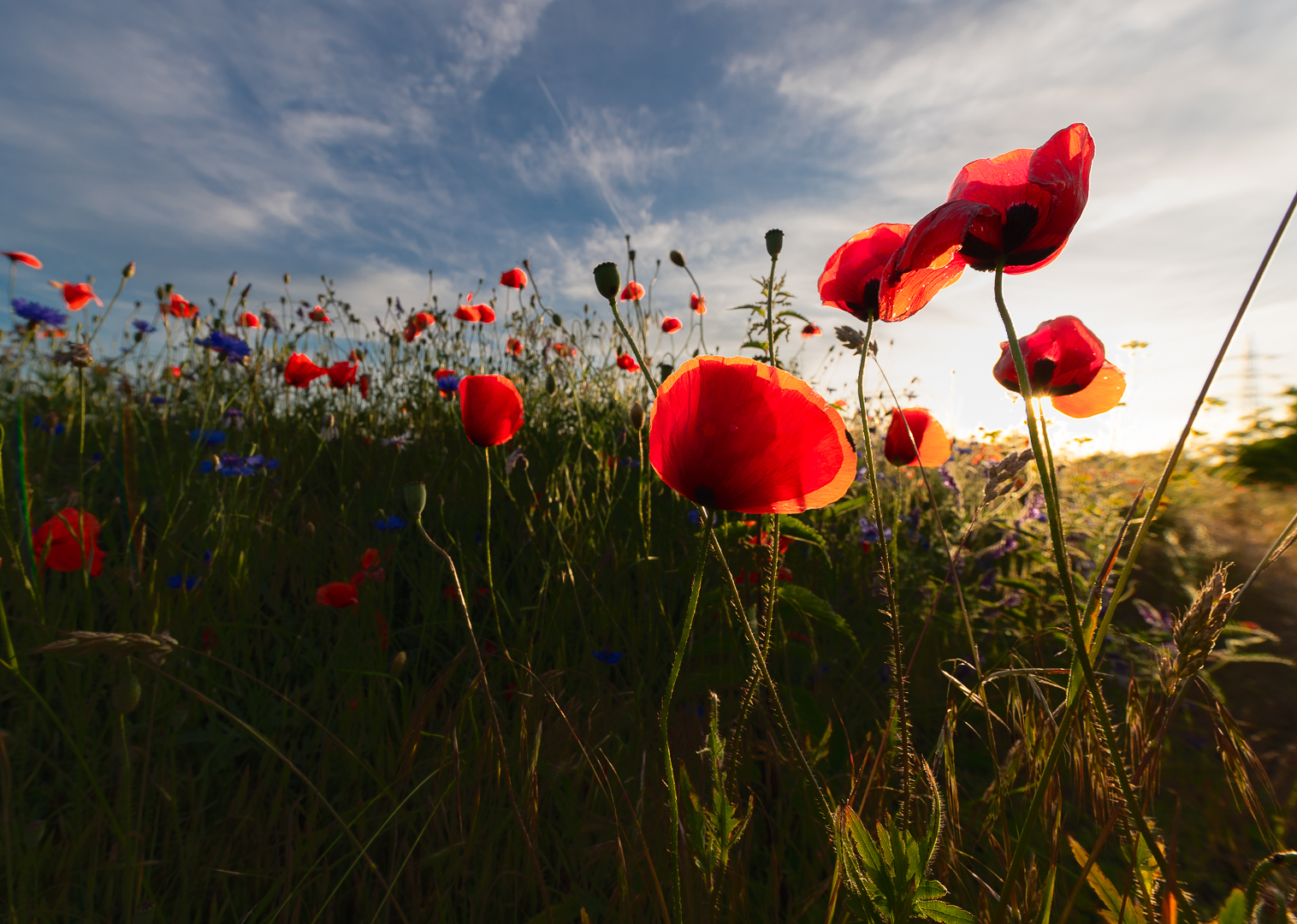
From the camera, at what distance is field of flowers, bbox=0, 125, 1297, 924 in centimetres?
72

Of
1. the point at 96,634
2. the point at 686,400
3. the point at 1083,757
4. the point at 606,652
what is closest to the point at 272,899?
the point at 96,634

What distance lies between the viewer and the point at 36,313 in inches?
86.5

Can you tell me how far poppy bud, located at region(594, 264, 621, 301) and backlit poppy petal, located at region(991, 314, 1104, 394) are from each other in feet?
2.11

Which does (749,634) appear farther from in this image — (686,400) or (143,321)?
(143,321)

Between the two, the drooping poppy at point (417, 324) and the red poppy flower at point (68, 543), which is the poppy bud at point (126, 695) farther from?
the drooping poppy at point (417, 324)

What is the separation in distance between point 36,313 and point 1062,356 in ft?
10.4

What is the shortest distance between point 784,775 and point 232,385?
4.03m

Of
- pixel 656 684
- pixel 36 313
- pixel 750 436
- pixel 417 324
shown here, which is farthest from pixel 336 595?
pixel 417 324

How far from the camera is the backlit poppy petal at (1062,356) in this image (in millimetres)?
893

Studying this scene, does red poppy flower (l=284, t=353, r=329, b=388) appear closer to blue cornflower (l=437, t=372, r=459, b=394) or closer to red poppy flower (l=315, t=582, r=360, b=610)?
blue cornflower (l=437, t=372, r=459, b=394)

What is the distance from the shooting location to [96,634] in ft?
2.51

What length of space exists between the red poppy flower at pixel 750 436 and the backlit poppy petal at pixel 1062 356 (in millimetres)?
395

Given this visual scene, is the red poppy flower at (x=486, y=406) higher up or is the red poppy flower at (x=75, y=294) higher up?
the red poppy flower at (x=75, y=294)

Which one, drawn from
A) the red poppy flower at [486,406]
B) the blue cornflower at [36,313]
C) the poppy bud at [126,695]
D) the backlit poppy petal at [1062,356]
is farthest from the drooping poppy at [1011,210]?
the blue cornflower at [36,313]
